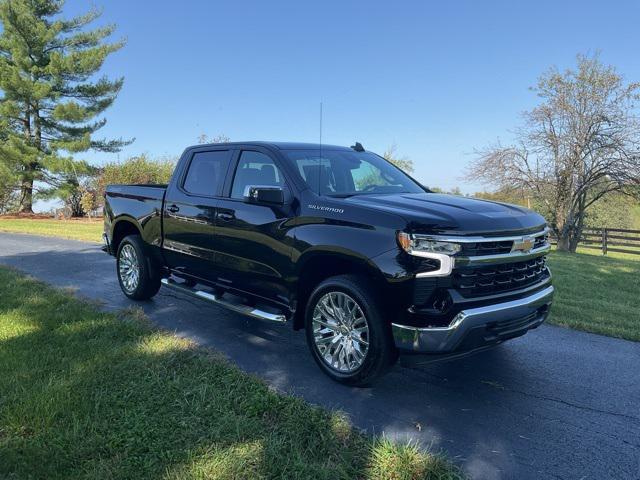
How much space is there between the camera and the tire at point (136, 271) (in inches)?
249

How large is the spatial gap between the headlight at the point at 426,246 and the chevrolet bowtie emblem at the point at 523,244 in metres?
0.61

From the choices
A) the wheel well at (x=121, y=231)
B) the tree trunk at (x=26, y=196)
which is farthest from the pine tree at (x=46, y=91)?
the wheel well at (x=121, y=231)

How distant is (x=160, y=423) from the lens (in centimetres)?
319

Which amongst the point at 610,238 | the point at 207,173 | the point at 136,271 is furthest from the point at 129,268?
the point at 610,238

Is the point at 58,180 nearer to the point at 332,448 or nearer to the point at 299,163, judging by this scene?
the point at 299,163

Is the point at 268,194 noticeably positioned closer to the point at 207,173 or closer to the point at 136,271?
the point at 207,173

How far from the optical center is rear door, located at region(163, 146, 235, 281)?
17.1 feet

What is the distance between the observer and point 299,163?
464 centimetres

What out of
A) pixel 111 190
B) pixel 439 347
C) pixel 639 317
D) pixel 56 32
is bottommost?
pixel 639 317

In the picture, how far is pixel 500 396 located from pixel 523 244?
120 centimetres

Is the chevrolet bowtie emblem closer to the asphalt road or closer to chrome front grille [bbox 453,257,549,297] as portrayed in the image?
chrome front grille [bbox 453,257,549,297]

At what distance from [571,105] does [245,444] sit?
24.6 meters

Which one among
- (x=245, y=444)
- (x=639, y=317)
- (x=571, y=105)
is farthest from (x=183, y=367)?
(x=571, y=105)

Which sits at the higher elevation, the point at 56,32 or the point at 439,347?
the point at 56,32
